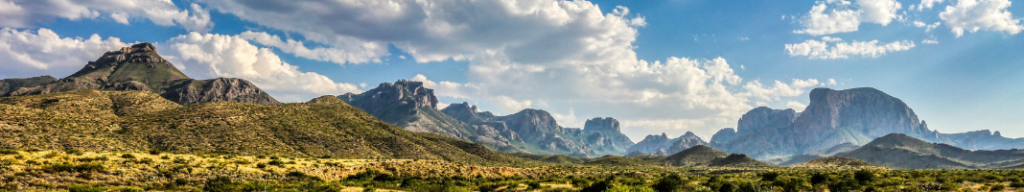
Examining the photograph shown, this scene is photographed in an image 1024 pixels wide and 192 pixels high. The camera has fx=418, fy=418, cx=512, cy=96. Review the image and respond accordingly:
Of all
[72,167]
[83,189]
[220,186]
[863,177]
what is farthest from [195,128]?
[863,177]

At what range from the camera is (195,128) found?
7038 cm

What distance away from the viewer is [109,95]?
8962 cm

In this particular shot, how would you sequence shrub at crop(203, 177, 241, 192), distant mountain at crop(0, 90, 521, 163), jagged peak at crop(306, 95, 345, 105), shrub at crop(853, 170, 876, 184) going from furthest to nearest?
1. jagged peak at crop(306, 95, 345, 105)
2. distant mountain at crop(0, 90, 521, 163)
3. shrub at crop(853, 170, 876, 184)
4. shrub at crop(203, 177, 241, 192)

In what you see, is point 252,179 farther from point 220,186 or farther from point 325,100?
point 325,100

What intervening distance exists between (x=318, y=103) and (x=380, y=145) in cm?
3577

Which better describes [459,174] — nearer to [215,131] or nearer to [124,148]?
[124,148]

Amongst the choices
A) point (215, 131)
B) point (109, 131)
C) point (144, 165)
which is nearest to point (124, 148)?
point (109, 131)

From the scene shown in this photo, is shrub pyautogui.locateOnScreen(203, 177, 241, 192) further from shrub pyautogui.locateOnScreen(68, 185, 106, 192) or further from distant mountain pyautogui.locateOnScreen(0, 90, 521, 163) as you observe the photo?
distant mountain pyautogui.locateOnScreen(0, 90, 521, 163)

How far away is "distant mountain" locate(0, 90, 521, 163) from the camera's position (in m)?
54.8

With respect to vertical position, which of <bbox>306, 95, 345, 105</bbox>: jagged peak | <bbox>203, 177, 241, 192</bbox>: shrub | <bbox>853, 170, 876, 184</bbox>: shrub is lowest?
<bbox>203, 177, 241, 192</bbox>: shrub

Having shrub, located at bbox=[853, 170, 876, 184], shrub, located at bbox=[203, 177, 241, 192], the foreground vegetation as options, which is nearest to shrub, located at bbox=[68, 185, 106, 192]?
the foreground vegetation

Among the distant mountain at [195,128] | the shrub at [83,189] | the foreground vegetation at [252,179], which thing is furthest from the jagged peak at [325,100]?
the shrub at [83,189]

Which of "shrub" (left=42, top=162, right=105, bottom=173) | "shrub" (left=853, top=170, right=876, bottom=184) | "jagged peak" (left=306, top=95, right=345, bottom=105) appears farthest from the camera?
"jagged peak" (left=306, top=95, right=345, bottom=105)

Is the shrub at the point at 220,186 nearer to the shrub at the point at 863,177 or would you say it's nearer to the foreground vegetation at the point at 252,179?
the foreground vegetation at the point at 252,179
